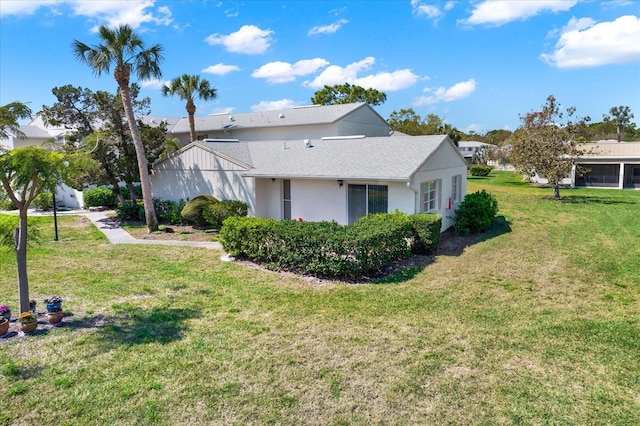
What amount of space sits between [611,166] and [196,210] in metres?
37.9

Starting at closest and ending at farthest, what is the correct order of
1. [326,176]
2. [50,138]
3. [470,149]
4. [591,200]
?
[326,176] < [50,138] < [591,200] < [470,149]

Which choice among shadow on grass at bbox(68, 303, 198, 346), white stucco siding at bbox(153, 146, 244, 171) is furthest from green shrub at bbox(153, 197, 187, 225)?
shadow on grass at bbox(68, 303, 198, 346)

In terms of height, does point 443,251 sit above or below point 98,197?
below

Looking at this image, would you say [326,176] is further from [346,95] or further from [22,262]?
[346,95]

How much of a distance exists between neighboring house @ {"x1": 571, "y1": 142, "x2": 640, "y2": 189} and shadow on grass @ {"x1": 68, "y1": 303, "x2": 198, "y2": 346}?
1387 inches

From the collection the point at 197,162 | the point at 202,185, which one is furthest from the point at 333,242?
the point at 197,162

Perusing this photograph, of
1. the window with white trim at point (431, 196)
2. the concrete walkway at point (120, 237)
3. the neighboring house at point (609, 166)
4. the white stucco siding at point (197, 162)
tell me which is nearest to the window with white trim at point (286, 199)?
the white stucco siding at point (197, 162)

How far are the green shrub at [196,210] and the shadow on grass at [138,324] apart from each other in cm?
988

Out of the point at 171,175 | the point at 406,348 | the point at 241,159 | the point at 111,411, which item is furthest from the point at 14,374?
the point at 171,175

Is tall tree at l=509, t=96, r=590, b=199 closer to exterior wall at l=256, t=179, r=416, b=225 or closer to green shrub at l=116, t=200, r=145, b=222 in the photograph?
exterior wall at l=256, t=179, r=416, b=225

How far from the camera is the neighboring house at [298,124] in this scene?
26.0 metres

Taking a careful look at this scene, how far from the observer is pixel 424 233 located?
12.6 meters

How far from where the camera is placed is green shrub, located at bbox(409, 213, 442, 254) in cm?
1261

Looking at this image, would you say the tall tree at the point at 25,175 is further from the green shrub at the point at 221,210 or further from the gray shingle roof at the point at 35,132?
the gray shingle roof at the point at 35,132
